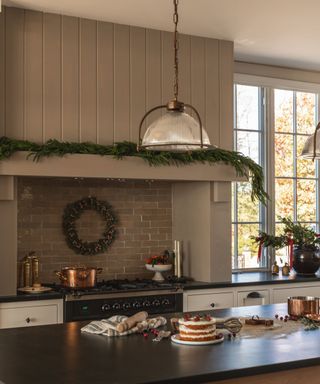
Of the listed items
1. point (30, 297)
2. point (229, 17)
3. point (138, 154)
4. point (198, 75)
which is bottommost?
point (30, 297)

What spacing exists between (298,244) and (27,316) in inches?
117

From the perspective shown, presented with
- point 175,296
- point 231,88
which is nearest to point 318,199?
point 231,88

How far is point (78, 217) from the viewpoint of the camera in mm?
6176

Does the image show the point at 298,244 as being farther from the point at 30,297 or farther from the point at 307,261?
the point at 30,297

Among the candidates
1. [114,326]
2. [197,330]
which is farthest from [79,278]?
[197,330]

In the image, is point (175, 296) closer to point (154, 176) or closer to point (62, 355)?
point (154, 176)

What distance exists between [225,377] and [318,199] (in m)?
5.30

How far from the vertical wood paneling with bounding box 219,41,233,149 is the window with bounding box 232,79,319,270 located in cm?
85

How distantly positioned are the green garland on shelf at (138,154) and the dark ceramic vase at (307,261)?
31.5 inches

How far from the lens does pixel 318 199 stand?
779cm

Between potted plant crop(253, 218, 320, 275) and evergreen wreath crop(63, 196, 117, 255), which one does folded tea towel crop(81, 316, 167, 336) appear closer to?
evergreen wreath crop(63, 196, 117, 255)

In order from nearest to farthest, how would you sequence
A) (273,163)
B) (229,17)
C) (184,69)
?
(229,17) < (184,69) < (273,163)

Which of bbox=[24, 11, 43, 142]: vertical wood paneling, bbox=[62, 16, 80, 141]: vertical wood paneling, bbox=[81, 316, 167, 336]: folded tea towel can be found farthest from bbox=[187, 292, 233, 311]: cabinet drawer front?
bbox=[81, 316, 167, 336]: folded tea towel

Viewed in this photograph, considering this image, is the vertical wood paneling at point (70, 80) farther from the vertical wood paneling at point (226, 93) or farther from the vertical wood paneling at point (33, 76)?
the vertical wood paneling at point (226, 93)
